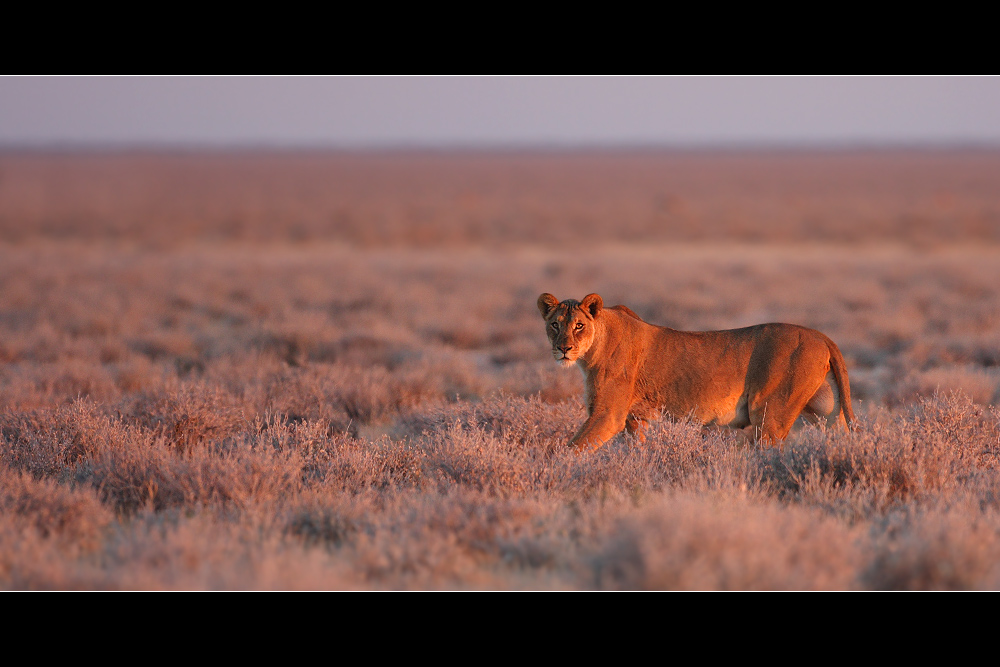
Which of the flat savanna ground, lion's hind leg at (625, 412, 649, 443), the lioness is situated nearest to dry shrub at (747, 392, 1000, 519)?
the flat savanna ground

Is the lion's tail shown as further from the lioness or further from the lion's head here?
the lion's head

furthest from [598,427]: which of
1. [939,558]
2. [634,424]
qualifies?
[939,558]

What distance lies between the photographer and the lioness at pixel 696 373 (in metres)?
7.11

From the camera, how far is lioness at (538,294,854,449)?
711 cm

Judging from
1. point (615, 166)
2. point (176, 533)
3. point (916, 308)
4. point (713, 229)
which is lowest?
point (176, 533)

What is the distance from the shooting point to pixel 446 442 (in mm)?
7016

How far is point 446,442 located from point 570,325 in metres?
1.27

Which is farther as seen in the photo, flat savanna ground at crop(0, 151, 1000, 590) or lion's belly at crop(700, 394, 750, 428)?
lion's belly at crop(700, 394, 750, 428)

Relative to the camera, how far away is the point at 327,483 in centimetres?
657

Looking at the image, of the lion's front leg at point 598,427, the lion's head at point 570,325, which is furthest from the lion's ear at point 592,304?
the lion's front leg at point 598,427

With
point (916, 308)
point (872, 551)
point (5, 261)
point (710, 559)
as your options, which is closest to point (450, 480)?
point (710, 559)

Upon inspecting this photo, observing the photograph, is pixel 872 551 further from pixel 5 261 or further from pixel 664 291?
pixel 5 261

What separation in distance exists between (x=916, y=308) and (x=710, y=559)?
14165 millimetres

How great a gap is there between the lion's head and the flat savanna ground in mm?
774
